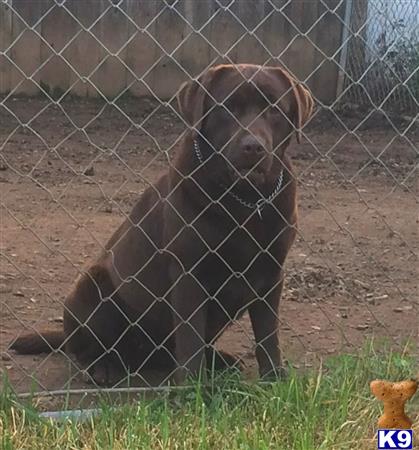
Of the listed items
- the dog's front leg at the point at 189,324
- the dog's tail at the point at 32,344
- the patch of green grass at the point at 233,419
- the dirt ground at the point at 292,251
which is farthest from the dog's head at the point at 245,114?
the dog's tail at the point at 32,344

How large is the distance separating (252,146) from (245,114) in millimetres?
181

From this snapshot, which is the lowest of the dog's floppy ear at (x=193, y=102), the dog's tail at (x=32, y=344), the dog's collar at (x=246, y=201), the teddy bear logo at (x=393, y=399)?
the dog's tail at (x=32, y=344)

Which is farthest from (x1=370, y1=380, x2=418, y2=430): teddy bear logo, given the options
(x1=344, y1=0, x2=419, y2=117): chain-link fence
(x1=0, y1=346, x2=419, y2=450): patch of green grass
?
(x1=344, y1=0, x2=419, y2=117): chain-link fence

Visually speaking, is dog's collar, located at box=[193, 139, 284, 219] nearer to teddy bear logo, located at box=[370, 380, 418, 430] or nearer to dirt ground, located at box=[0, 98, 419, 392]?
dirt ground, located at box=[0, 98, 419, 392]

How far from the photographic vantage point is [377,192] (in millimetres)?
7133

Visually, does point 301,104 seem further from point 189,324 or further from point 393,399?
point 393,399

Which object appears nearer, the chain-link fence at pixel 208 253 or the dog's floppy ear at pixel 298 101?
the chain-link fence at pixel 208 253

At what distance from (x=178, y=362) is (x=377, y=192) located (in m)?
3.84

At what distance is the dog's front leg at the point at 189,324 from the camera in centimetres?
352

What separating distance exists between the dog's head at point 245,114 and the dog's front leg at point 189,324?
392 millimetres

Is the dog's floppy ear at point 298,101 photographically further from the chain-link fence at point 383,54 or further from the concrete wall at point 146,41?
the concrete wall at point 146,41

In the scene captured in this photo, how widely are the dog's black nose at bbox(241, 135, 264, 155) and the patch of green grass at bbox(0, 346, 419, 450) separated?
0.74 meters

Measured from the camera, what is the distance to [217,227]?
11.6ft

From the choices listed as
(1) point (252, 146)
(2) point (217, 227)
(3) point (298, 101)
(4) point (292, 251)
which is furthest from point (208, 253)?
(4) point (292, 251)
